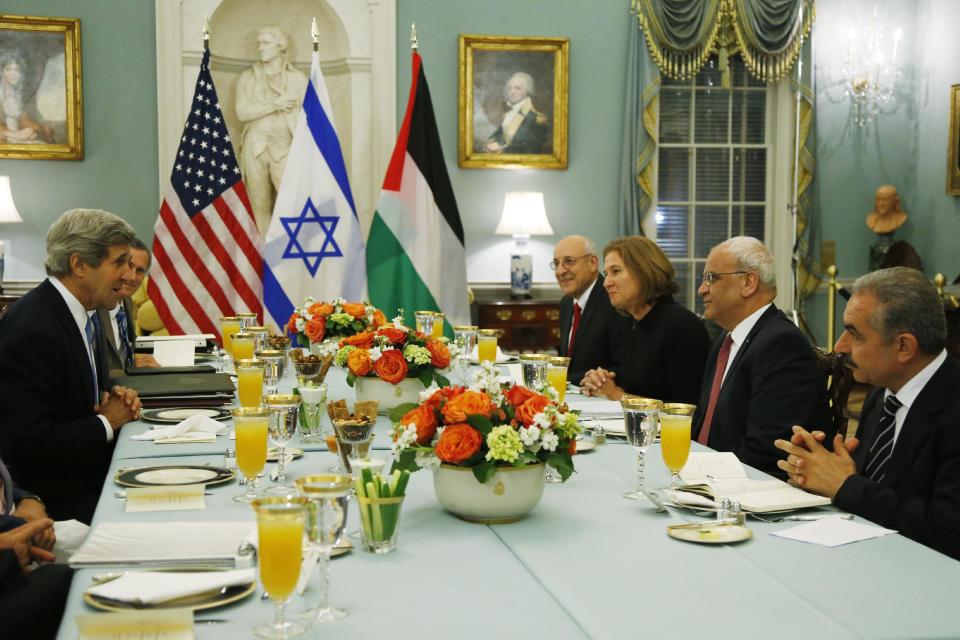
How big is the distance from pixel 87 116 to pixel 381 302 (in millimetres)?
2608

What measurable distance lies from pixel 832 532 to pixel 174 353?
3.43 m

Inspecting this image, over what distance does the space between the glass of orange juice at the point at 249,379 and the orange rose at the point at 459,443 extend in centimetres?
111

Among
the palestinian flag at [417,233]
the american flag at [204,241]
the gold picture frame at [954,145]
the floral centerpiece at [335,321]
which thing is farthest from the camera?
the gold picture frame at [954,145]

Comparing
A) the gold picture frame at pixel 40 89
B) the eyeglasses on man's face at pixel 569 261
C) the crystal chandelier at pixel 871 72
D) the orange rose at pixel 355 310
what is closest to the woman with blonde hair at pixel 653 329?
the eyeglasses on man's face at pixel 569 261

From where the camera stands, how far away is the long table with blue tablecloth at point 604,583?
1.44m

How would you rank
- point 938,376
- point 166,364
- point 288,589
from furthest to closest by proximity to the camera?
point 166,364, point 938,376, point 288,589

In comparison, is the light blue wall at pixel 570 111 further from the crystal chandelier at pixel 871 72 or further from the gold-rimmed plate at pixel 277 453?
the gold-rimmed plate at pixel 277 453

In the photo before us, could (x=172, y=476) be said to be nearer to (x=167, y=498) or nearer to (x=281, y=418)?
(x=167, y=498)

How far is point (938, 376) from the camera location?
2324 millimetres

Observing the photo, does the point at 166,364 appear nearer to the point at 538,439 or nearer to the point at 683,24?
the point at 538,439

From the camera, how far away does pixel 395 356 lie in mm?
3002

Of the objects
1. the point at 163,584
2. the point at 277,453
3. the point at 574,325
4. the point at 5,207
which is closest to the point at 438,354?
the point at 277,453

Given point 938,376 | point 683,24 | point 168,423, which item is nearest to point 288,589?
point 938,376

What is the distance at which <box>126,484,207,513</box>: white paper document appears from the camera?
6.82 feet
